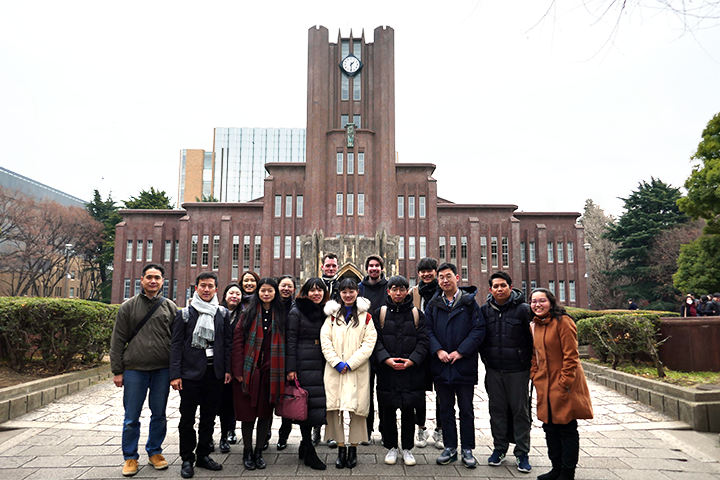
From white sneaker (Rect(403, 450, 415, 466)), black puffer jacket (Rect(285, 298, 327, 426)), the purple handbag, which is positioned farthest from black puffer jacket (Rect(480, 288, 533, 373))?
the purple handbag

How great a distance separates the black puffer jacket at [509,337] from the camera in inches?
190

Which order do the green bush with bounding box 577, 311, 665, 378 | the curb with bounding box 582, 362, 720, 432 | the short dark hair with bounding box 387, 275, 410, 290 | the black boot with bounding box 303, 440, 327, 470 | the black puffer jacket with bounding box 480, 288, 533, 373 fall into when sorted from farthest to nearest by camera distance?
the green bush with bounding box 577, 311, 665, 378 < the curb with bounding box 582, 362, 720, 432 < the short dark hair with bounding box 387, 275, 410, 290 < the black puffer jacket with bounding box 480, 288, 533, 373 < the black boot with bounding box 303, 440, 327, 470

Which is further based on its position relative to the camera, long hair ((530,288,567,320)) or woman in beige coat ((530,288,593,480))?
long hair ((530,288,567,320))

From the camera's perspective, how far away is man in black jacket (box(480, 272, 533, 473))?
475 cm

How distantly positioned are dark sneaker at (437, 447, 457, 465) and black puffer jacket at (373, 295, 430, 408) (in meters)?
0.56

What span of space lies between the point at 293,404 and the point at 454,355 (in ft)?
5.99

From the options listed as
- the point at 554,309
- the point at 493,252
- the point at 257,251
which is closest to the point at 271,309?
the point at 554,309

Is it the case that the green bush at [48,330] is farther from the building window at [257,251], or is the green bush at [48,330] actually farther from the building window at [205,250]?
the building window at [205,250]

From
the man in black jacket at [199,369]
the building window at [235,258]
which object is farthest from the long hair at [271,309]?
the building window at [235,258]

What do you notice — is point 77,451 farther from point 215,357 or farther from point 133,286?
point 133,286

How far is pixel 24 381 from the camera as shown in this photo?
7879 mm

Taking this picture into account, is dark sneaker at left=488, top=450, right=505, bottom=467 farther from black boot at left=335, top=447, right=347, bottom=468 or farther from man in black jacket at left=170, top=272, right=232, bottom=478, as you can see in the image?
man in black jacket at left=170, top=272, right=232, bottom=478

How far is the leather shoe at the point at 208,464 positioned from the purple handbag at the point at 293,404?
84cm

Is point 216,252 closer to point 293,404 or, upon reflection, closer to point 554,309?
point 293,404
